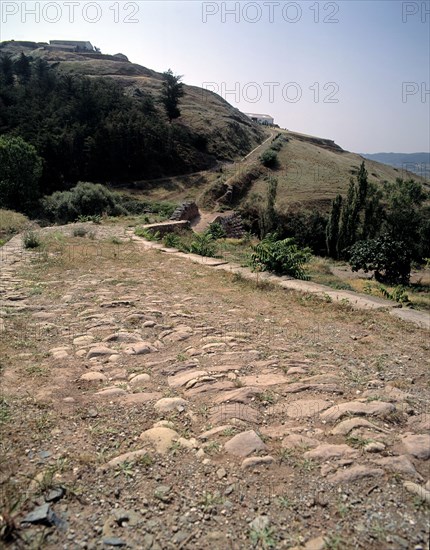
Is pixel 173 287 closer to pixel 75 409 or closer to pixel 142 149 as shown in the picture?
pixel 75 409

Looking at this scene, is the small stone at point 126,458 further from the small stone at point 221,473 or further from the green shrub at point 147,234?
the green shrub at point 147,234

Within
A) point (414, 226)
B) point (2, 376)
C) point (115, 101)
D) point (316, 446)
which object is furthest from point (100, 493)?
point (115, 101)

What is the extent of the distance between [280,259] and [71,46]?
A: 354 ft

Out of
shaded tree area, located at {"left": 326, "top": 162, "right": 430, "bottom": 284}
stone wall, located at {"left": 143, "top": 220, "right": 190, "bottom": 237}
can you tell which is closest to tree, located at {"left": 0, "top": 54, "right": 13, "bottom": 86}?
shaded tree area, located at {"left": 326, "top": 162, "right": 430, "bottom": 284}

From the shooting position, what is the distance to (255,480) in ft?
7.25

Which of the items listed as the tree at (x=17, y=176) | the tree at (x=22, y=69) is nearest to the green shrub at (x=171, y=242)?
the tree at (x=17, y=176)

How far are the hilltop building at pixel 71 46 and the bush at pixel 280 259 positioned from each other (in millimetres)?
98226

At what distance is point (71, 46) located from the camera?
9369 cm

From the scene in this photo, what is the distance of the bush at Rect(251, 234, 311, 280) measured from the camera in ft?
24.6

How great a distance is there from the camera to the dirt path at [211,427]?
192cm

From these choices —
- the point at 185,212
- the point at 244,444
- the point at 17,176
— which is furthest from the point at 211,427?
the point at 17,176

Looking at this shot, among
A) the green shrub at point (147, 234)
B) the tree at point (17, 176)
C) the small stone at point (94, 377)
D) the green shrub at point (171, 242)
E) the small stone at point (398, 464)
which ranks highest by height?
the tree at point (17, 176)

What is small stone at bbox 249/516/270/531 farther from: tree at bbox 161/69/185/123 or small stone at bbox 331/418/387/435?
tree at bbox 161/69/185/123

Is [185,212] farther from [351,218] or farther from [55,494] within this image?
[55,494]
